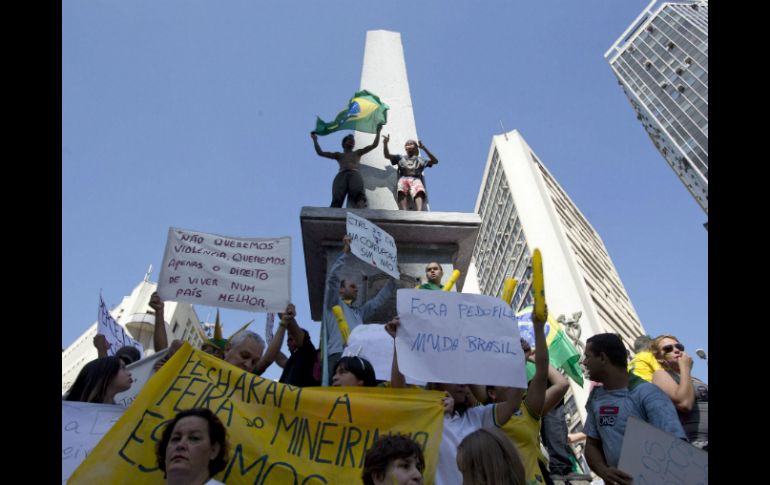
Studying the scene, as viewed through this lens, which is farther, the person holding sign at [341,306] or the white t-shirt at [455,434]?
the person holding sign at [341,306]

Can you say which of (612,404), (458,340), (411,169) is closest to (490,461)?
(458,340)

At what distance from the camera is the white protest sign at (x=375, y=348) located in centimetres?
445

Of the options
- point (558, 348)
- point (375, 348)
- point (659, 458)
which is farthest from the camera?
point (558, 348)

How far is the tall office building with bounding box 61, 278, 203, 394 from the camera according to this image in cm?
5091

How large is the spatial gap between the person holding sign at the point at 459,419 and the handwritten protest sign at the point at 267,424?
6 centimetres

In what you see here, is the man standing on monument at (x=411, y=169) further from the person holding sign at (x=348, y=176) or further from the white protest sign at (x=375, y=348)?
the white protest sign at (x=375, y=348)

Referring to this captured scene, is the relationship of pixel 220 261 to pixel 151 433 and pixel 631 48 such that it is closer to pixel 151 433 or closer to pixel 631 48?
pixel 151 433

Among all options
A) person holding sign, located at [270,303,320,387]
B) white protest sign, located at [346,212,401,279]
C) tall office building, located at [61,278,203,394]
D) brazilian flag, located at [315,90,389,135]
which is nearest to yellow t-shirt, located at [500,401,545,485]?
person holding sign, located at [270,303,320,387]

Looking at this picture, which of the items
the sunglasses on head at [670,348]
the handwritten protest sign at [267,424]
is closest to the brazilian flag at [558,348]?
the sunglasses on head at [670,348]

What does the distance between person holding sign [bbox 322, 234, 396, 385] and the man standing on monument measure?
1810mm

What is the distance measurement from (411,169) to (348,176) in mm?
804

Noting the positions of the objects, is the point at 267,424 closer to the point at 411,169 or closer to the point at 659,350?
the point at 659,350

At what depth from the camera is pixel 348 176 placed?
303 inches
